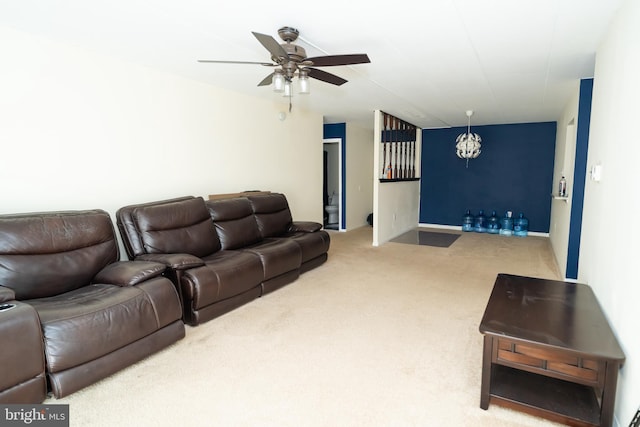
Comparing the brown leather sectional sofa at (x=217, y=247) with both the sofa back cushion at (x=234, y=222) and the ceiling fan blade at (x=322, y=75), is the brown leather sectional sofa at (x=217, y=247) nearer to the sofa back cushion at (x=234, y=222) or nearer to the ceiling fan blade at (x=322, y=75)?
the sofa back cushion at (x=234, y=222)

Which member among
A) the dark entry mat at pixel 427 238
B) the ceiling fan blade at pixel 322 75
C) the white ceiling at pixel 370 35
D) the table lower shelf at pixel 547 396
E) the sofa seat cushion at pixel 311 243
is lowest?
the dark entry mat at pixel 427 238

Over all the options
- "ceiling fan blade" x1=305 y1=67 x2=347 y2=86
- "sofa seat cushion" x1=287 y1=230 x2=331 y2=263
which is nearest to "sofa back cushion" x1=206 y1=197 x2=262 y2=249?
"sofa seat cushion" x1=287 y1=230 x2=331 y2=263

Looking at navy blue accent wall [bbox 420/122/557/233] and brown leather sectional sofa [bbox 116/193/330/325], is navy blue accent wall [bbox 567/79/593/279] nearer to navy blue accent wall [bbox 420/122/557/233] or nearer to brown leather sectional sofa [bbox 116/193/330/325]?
brown leather sectional sofa [bbox 116/193/330/325]

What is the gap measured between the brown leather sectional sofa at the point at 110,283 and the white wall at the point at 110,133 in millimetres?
413

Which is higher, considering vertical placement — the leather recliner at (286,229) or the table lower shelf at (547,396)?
the leather recliner at (286,229)

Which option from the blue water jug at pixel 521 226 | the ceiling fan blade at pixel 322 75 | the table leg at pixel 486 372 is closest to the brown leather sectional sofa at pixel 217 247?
the ceiling fan blade at pixel 322 75

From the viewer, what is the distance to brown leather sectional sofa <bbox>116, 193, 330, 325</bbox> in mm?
2852

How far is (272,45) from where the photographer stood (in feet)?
7.27

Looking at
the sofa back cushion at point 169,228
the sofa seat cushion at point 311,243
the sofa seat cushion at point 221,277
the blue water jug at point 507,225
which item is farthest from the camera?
the blue water jug at point 507,225

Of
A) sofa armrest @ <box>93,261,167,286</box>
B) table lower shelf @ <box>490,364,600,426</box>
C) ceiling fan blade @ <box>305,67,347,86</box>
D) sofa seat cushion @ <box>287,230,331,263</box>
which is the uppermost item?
ceiling fan blade @ <box>305,67,347,86</box>

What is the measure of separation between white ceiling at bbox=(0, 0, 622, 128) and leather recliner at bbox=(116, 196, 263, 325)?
1.41 metres

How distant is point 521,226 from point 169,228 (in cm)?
660

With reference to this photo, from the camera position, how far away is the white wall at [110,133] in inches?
105

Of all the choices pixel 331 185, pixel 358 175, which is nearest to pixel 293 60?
pixel 358 175
